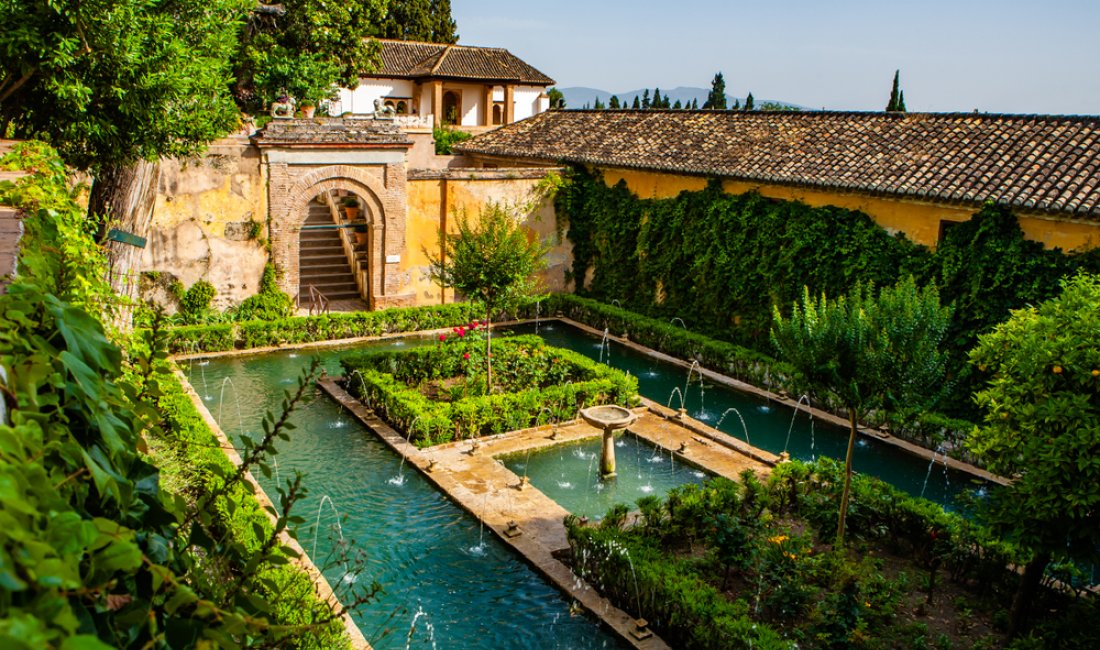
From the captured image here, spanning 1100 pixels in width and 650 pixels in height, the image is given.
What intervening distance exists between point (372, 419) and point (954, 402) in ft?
30.1

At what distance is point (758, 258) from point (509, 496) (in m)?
9.23

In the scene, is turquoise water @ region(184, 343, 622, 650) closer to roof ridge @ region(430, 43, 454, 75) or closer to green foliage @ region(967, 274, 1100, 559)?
green foliage @ region(967, 274, 1100, 559)

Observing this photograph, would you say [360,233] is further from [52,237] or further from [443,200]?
[52,237]

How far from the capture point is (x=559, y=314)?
2198 cm

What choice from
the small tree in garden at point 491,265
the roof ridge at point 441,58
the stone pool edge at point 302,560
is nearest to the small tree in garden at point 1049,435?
the stone pool edge at point 302,560

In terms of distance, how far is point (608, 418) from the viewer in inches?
466

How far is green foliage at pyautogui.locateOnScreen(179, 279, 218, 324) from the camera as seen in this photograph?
61.1ft

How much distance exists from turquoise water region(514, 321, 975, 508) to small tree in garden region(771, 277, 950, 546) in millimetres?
2779

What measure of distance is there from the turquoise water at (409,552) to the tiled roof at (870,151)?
376 inches

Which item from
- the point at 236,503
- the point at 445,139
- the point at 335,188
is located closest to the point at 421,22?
the point at 445,139

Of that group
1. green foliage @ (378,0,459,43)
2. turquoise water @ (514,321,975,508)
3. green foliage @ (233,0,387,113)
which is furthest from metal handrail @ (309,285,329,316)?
green foliage @ (378,0,459,43)

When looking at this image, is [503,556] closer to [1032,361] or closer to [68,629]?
[1032,361]

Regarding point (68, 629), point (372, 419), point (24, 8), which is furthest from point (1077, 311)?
point (24, 8)

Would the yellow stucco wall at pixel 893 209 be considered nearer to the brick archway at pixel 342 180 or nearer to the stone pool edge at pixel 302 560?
the brick archway at pixel 342 180
